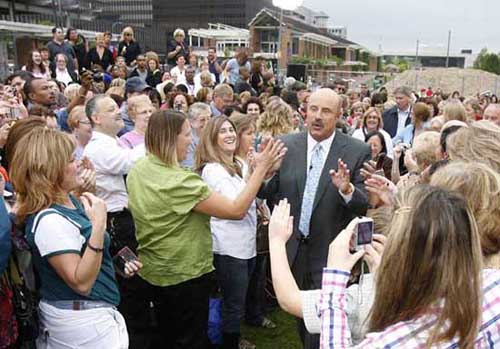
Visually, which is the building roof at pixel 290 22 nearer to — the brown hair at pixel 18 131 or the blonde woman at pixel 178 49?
the blonde woman at pixel 178 49

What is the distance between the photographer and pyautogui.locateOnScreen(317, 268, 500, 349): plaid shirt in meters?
1.44

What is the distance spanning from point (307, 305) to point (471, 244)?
0.70 m

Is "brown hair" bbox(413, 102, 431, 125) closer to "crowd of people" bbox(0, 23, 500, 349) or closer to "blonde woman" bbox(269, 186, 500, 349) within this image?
"crowd of people" bbox(0, 23, 500, 349)

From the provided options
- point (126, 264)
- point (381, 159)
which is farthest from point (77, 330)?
point (381, 159)

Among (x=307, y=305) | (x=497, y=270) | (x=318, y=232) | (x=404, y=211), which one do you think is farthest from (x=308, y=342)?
(x=404, y=211)

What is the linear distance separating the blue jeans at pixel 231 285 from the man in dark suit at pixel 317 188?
0.49 m

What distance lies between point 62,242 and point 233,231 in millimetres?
1651

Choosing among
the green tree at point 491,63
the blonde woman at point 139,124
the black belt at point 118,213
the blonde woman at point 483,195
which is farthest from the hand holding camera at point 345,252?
the green tree at point 491,63

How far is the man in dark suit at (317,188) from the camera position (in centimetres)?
324

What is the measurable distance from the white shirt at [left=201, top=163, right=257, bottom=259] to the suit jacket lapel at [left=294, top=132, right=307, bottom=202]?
0.42 metres

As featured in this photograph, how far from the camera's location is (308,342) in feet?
10.1

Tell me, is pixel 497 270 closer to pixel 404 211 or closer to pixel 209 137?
pixel 404 211

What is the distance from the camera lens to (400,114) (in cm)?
783

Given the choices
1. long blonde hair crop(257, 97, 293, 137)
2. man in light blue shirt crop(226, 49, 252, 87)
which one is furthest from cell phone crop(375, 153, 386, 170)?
man in light blue shirt crop(226, 49, 252, 87)
